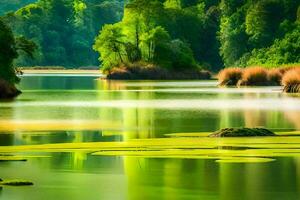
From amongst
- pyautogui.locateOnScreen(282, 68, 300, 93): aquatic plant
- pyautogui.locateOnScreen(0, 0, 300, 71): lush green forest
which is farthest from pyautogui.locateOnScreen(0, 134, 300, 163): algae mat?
pyautogui.locateOnScreen(0, 0, 300, 71): lush green forest

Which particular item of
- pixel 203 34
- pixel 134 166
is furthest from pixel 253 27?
pixel 134 166

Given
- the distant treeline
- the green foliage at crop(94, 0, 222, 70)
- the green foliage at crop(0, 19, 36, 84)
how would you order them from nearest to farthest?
1. the green foliage at crop(0, 19, 36, 84)
2. the green foliage at crop(94, 0, 222, 70)
3. the distant treeline

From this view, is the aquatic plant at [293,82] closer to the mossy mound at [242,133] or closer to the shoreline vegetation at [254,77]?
the shoreline vegetation at [254,77]

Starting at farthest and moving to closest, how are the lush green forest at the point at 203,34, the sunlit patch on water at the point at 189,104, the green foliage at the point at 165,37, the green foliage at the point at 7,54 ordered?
the green foliage at the point at 165,37 < the lush green forest at the point at 203,34 < the green foliage at the point at 7,54 < the sunlit patch on water at the point at 189,104

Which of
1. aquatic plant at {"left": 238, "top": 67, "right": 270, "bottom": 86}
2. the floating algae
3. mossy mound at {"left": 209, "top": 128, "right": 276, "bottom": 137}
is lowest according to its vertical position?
aquatic plant at {"left": 238, "top": 67, "right": 270, "bottom": 86}

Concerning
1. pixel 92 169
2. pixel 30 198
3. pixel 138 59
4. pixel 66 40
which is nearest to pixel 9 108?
pixel 92 169

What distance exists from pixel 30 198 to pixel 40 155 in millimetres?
6699

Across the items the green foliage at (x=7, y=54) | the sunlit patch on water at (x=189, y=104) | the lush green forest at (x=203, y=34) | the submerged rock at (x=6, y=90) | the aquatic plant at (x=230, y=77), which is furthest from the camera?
the lush green forest at (x=203, y=34)

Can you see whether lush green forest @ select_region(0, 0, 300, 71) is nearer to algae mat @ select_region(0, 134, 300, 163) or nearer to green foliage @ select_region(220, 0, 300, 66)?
green foliage @ select_region(220, 0, 300, 66)

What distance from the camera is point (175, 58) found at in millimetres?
113688

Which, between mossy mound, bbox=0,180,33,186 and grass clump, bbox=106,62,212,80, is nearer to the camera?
mossy mound, bbox=0,180,33,186

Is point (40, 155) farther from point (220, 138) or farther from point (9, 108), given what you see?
point (9, 108)

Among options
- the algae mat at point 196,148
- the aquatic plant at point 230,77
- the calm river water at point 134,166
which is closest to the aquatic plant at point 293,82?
the aquatic plant at point 230,77

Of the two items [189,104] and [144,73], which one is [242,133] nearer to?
[189,104]
